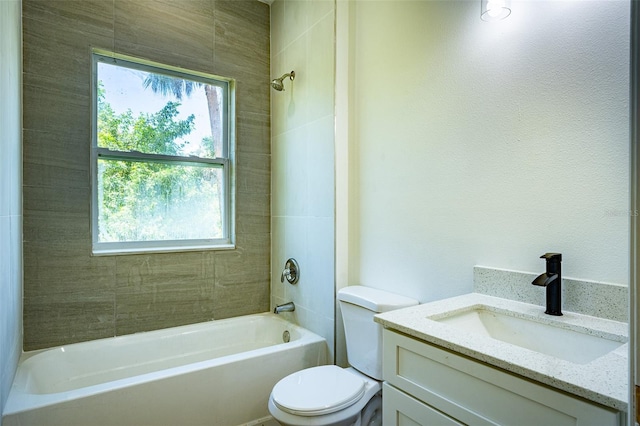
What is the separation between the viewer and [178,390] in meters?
1.63

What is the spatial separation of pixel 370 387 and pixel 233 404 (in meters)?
0.71

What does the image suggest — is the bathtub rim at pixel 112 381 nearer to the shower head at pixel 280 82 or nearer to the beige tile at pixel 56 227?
the beige tile at pixel 56 227

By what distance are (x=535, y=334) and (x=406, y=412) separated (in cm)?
47

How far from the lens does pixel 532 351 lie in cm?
88

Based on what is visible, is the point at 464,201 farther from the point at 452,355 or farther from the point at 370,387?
the point at 370,387

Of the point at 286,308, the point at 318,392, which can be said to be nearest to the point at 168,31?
the point at 286,308

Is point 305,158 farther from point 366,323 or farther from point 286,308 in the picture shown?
point 366,323

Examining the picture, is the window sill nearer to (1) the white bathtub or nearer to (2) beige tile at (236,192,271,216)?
(2) beige tile at (236,192,271,216)

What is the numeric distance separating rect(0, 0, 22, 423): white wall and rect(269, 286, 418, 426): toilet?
1.08 metres

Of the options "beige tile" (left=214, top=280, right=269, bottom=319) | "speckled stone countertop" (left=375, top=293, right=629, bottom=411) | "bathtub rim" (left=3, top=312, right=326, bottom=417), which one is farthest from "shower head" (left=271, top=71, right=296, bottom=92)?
"speckled stone countertop" (left=375, top=293, right=629, bottom=411)

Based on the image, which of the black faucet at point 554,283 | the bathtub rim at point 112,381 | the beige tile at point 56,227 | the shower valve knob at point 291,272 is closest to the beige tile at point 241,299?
the bathtub rim at point 112,381

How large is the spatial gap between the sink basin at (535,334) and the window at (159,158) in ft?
5.87

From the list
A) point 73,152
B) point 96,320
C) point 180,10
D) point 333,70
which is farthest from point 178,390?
point 180,10

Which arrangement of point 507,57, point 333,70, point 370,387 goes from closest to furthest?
point 507,57
point 370,387
point 333,70
